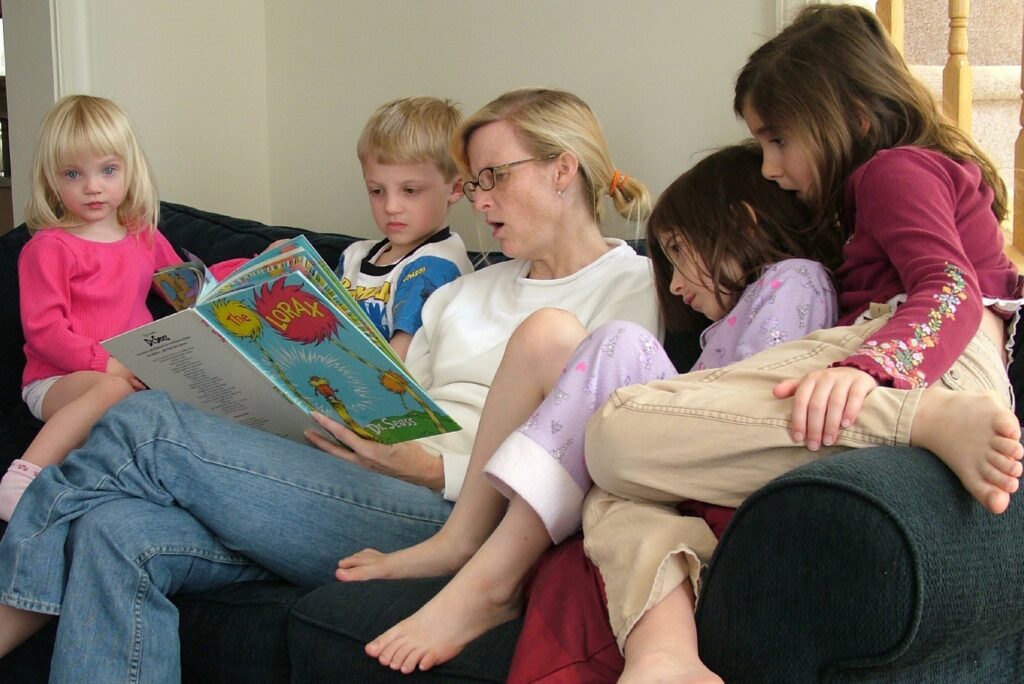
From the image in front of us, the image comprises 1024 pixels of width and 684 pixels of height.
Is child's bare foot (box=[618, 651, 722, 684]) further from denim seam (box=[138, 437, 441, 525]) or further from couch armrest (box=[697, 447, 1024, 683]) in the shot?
denim seam (box=[138, 437, 441, 525])

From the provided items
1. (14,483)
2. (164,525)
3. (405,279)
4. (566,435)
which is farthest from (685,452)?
(14,483)

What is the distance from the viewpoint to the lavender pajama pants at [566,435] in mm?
1277

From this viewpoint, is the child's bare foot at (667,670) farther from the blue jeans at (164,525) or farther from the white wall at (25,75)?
the white wall at (25,75)

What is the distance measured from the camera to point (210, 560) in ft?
5.03

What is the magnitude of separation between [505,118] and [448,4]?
837 millimetres

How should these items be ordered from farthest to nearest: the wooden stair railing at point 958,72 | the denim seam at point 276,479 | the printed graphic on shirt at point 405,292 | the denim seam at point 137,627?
the wooden stair railing at point 958,72 → the printed graphic on shirt at point 405,292 → the denim seam at point 276,479 → the denim seam at point 137,627

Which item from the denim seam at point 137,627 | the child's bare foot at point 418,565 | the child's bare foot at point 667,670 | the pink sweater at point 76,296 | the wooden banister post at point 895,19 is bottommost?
the denim seam at point 137,627

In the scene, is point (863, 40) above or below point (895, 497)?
above

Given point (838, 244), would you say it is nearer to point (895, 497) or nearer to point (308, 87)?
point (895, 497)

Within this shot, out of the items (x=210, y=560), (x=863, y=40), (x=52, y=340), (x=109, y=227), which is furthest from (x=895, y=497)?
(x=109, y=227)

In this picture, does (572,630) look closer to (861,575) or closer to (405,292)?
(861,575)

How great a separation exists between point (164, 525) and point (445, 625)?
456 mm

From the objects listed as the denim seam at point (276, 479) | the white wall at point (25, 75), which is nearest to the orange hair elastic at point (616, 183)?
the denim seam at point (276, 479)

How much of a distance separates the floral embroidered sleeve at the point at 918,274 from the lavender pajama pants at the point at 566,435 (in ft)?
0.89
